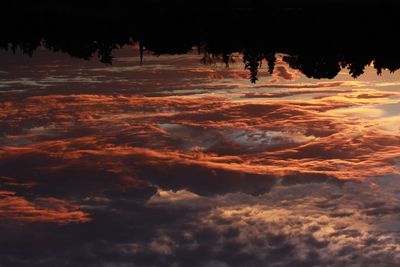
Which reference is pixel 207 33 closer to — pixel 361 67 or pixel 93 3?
pixel 93 3

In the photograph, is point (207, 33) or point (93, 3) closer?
point (93, 3)

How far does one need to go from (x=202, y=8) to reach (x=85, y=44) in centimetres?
75

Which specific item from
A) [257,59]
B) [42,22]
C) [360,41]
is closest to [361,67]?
[360,41]

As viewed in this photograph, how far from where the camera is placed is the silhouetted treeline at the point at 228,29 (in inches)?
122

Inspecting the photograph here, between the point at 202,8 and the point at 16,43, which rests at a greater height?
the point at 202,8

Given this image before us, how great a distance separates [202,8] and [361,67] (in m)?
1.05

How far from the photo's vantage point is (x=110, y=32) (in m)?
3.24

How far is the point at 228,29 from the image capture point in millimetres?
3324

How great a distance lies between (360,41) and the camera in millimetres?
3303

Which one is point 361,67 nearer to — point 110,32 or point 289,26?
point 289,26

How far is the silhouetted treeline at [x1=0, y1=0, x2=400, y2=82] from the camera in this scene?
309cm

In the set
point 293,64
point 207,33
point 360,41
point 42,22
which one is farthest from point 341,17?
point 42,22

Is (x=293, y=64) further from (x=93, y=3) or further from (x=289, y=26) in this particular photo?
(x=93, y=3)

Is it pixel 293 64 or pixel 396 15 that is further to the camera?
pixel 293 64
